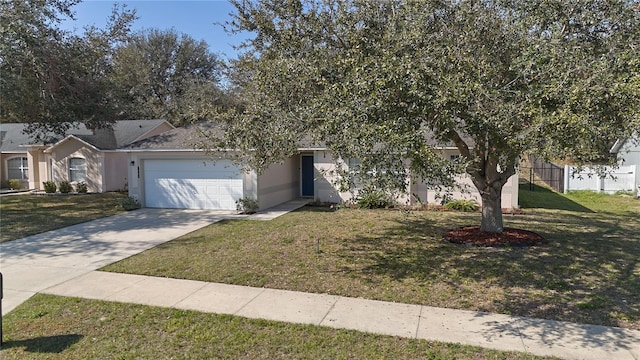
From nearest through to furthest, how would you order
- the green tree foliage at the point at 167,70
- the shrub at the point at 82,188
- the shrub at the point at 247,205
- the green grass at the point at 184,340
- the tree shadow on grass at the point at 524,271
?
the green grass at the point at 184,340
the tree shadow on grass at the point at 524,271
the shrub at the point at 247,205
the shrub at the point at 82,188
the green tree foliage at the point at 167,70

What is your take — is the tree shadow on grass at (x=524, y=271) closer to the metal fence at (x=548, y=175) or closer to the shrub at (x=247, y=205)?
the shrub at (x=247, y=205)

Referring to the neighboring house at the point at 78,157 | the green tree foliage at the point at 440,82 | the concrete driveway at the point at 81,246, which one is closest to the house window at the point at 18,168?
the neighboring house at the point at 78,157

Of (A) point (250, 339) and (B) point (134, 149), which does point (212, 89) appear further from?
(A) point (250, 339)

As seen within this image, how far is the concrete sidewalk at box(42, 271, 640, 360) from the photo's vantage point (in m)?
4.49

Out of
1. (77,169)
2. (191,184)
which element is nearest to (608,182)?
(191,184)

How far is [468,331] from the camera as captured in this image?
15.8 feet

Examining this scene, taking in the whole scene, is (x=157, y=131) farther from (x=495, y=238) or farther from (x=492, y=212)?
(x=495, y=238)

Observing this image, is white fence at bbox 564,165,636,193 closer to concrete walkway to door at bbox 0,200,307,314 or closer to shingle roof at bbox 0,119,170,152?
concrete walkway to door at bbox 0,200,307,314

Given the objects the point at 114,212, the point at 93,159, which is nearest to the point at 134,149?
the point at 114,212

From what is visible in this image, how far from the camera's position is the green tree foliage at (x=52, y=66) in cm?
1235

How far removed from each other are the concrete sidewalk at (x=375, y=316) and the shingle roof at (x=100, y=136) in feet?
54.5

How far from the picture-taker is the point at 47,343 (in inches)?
185

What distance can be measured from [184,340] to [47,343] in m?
1.60

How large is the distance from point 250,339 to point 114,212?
484 inches
